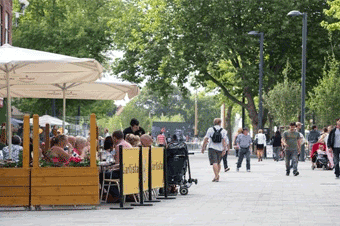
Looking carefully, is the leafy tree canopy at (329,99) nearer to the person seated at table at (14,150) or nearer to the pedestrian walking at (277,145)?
the pedestrian walking at (277,145)

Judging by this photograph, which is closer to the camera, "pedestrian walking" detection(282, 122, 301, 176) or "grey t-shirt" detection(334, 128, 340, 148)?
"grey t-shirt" detection(334, 128, 340, 148)

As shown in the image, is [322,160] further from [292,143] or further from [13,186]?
[13,186]

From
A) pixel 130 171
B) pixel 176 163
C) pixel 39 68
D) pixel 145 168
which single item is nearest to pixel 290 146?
pixel 176 163

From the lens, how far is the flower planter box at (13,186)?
16.8 m

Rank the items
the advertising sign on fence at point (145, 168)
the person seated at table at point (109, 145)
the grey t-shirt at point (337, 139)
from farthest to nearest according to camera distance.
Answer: the grey t-shirt at point (337, 139), the person seated at table at point (109, 145), the advertising sign on fence at point (145, 168)

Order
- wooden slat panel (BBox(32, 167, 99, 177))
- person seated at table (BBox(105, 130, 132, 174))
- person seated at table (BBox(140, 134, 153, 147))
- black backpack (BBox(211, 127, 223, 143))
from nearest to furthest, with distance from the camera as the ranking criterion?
1. wooden slat panel (BBox(32, 167, 99, 177))
2. person seated at table (BBox(105, 130, 132, 174))
3. person seated at table (BBox(140, 134, 153, 147))
4. black backpack (BBox(211, 127, 223, 143))

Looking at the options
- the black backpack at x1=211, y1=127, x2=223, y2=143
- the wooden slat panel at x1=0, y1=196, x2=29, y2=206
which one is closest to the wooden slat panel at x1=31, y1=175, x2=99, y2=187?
the wooden slat panel at x1=0, y1=196, x2=29, y2=206

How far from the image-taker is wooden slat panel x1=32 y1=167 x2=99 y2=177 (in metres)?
16.8

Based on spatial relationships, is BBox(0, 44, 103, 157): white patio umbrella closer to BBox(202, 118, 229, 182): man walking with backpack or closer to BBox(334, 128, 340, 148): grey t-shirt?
BBox(202, 118, 229, 182): man walking with backpack

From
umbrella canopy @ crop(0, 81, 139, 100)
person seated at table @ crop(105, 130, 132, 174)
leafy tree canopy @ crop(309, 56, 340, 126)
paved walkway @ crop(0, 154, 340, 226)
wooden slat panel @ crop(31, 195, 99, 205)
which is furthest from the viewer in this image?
leafy tree canopy @ crop(309, 56, 340, 126)

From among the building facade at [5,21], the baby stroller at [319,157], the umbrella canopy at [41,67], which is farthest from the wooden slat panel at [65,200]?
the building facade at [5,21]

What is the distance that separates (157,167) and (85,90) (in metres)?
4.84

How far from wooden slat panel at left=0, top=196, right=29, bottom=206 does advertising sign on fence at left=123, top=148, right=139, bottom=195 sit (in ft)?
5.42

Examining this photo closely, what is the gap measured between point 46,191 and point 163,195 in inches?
169
